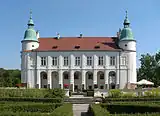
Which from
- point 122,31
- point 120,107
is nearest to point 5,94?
point 120,107

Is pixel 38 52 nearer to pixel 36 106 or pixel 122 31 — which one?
pixel 122 31

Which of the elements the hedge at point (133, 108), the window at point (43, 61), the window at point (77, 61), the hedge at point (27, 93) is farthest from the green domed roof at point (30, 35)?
the hedge at point (133, 108)

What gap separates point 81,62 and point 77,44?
156 inches

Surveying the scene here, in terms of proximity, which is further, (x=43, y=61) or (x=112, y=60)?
(x=43, y=61)

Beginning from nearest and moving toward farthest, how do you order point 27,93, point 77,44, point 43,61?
point 27,93 → point 43,61 → point 77,44

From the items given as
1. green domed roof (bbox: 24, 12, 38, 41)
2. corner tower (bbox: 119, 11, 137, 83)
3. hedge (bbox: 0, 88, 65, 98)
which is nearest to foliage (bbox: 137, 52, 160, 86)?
corner tower (bbox: 119, 11, 137, 83)

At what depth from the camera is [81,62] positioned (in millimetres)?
65812

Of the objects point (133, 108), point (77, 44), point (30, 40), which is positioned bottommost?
point (133, 108)

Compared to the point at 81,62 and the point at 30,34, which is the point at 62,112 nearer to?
the point at 81,62

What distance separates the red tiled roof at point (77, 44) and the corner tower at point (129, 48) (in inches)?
71.5

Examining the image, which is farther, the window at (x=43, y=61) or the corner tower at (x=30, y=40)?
the corner tower at (x=30, y=40)

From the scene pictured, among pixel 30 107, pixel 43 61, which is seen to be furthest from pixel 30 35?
pixel 30 107

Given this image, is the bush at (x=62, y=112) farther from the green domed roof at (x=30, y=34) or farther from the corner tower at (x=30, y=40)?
the green domed roof at (x=30, y=34)

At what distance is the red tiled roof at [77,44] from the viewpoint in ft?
217
